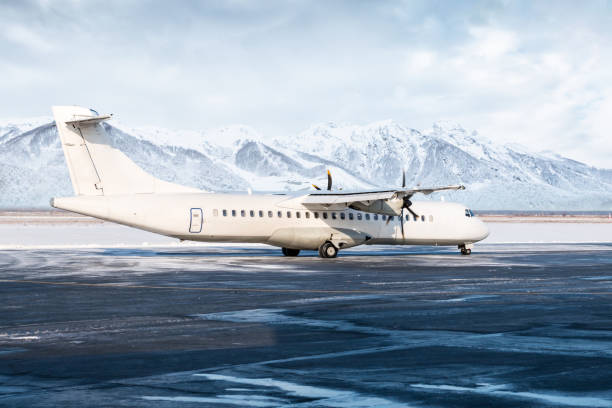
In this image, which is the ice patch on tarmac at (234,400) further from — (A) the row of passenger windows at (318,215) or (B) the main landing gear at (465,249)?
(B) the main landing gear at (465,249)

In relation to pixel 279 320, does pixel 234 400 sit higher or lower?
lower

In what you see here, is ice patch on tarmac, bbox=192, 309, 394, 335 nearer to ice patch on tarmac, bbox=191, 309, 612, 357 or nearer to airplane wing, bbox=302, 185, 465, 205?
ice patch on tarmac, bbox=191, 309, 612, 357

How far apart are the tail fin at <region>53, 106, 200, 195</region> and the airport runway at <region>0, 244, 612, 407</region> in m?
7.39

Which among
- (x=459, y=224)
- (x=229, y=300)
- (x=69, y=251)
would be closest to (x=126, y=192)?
(x=69, y=251)

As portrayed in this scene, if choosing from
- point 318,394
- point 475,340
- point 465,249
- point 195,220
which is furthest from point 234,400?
point 465,249

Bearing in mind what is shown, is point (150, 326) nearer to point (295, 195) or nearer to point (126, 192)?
point (126, 192)

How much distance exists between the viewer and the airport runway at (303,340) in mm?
8445

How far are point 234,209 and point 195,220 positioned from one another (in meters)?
2.11

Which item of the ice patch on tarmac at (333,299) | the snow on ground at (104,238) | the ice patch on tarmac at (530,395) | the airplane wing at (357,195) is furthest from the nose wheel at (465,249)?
the ice patch on tarmac at (530,395)

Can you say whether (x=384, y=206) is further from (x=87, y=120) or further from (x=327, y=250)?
(x=87, y=120)

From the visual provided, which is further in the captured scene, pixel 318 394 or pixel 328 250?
pixel 328 250

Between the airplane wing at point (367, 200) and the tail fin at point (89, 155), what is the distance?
7.99 meters

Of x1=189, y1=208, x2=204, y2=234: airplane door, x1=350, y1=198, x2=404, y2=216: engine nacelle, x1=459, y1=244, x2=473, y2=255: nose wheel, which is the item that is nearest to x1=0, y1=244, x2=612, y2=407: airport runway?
x1=189, y1=208, x2=204, y2=234: airplane door

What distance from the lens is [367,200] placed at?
34.7 m
